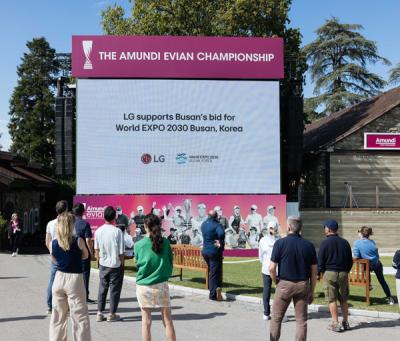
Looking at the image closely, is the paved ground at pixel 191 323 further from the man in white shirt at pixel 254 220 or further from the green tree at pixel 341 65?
the green tree at pixel 341 65

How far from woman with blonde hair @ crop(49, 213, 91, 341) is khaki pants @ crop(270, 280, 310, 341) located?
2283 millimetres

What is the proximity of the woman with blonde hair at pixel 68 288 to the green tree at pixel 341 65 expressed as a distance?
4241 centimetres

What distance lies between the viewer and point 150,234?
21.7 feet

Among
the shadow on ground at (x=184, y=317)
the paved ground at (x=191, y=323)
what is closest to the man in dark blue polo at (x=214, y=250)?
the paved ground at (x=191, y=323)

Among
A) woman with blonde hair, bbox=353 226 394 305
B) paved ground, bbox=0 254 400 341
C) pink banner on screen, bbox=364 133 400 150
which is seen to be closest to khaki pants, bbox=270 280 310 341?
paved ground, bbox=0 254 400 341

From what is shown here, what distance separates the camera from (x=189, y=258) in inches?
538

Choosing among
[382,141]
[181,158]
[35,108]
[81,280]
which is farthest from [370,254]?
[35,108]

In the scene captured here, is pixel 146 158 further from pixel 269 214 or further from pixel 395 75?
pixel 395 75

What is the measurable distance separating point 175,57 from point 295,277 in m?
18.1

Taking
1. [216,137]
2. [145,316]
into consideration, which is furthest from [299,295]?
[216,137]

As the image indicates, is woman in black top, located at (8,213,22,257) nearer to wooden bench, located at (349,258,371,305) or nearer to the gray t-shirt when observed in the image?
the gray t-shirt

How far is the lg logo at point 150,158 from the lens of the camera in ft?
75.0

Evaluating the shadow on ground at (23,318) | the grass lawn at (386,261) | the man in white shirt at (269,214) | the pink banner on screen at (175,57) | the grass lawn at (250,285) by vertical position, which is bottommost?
the grass lawn at (386,261)

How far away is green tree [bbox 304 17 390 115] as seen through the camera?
46.2m
